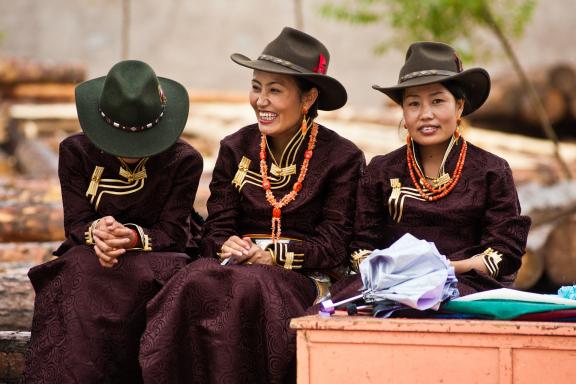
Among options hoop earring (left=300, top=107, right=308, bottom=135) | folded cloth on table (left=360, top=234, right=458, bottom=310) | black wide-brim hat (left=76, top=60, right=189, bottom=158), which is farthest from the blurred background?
folded cloth on table (left=360, top=234, right=458, bottom=310)

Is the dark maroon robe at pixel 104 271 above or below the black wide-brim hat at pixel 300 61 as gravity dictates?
below

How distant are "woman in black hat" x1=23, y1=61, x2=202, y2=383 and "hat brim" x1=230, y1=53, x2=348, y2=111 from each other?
0.38 meters

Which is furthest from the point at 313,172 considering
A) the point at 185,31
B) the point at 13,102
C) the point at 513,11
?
the point at 185,31

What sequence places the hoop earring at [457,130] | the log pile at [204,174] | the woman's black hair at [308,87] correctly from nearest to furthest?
the hoop earring at [457,130] → the woman's black hair at [308,87] → the log pile at [204,174]

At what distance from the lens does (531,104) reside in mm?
13562

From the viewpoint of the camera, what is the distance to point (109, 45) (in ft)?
82.7

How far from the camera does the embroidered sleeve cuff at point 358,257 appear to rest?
4430 mm

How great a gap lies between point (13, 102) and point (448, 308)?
516 inches

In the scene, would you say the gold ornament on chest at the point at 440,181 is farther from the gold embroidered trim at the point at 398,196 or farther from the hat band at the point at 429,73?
the hat band at the point at 429,73

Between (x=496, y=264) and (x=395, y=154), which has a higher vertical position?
(x=395, y=154)

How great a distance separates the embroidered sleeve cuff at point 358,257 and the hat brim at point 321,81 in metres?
0.74

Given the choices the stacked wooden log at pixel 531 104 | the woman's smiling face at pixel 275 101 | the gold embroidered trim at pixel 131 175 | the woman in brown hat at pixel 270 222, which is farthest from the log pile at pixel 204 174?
the woman's smiling face at pixel 275 101

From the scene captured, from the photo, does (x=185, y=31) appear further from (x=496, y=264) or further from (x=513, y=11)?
(x=496, y=264)

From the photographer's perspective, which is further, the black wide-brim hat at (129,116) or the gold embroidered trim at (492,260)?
the black wide-brim hat at (129,116)
